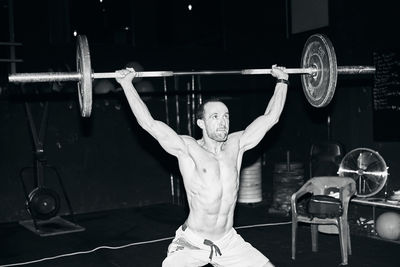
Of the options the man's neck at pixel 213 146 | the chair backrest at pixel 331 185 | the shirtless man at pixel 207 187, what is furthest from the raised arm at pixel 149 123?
the chair backrest at pixel 331 185

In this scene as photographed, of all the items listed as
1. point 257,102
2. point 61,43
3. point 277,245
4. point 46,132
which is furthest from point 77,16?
point 277,245

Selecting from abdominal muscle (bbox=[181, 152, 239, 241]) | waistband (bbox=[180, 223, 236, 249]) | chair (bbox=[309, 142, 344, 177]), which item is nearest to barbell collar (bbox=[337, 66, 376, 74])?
abdominal muscle (bbox=[181, 152, 239, 241])

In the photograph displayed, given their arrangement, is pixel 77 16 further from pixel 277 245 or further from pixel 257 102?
pixel 277 245

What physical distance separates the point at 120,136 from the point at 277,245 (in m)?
3.14

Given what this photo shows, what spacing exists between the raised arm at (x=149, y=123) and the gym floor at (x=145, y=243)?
5.85ft

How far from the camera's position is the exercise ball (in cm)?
495

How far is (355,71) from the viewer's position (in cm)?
382

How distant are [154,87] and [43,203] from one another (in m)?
2.31

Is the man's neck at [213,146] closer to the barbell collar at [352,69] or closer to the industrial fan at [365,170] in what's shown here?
the barbell collar at [352,69]

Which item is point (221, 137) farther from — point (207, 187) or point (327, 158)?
point (327, 158)

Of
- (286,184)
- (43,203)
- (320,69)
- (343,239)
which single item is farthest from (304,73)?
(43,203)

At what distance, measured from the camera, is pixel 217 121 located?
9.62ft

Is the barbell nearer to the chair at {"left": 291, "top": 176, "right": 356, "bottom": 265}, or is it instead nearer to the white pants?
the white pants

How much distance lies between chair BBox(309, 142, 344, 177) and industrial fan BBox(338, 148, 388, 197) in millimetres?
375
